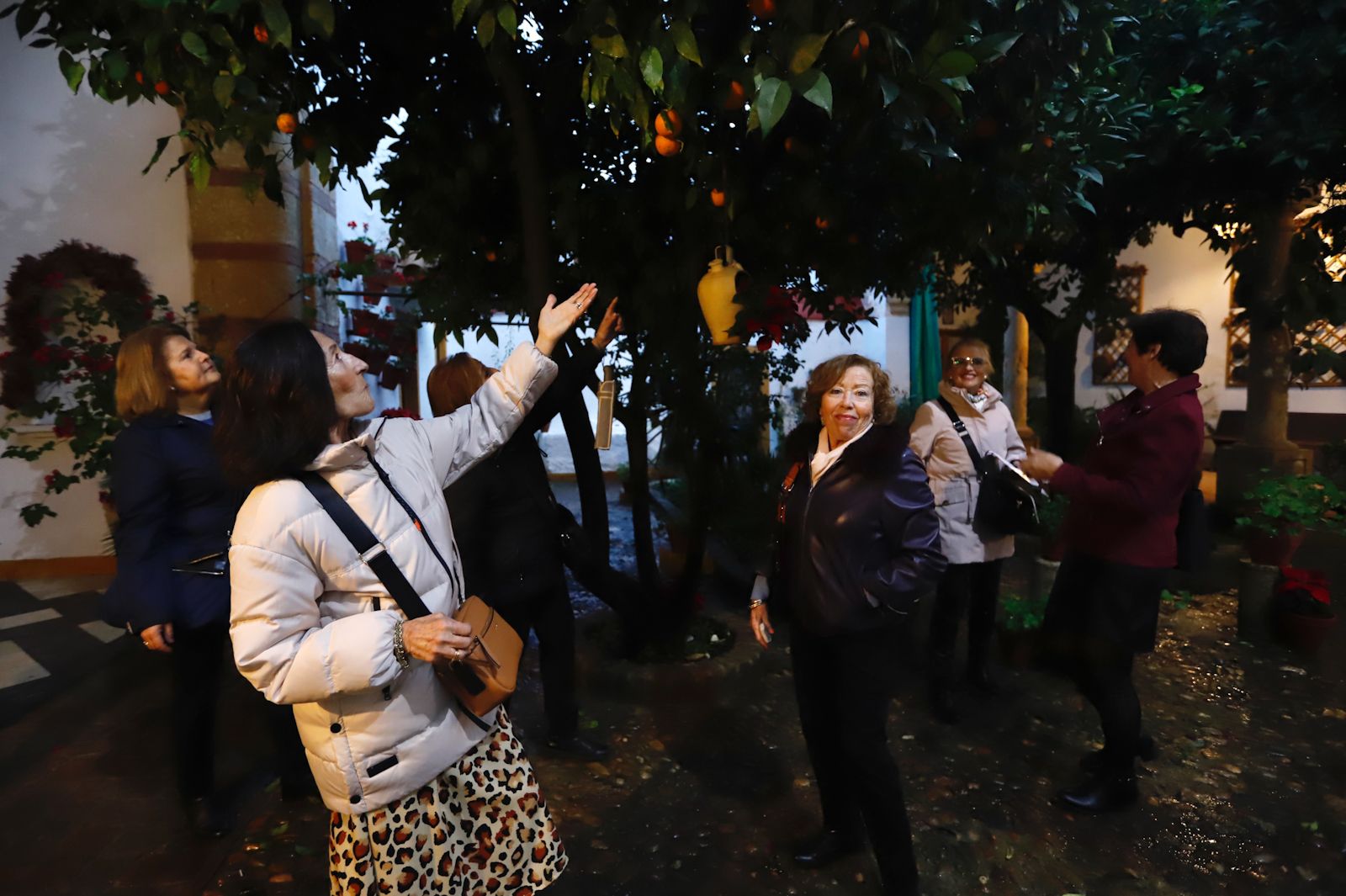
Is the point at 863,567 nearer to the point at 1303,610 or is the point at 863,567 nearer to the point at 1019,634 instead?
the point at 1019,634

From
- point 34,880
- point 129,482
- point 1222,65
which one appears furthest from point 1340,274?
point 34,880

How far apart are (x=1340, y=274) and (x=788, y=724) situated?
235 inches

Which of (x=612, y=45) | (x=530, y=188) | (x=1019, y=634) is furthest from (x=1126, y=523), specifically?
(x=530, y=188)

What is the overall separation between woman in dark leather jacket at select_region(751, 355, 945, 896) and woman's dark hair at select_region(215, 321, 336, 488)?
52.8 inches

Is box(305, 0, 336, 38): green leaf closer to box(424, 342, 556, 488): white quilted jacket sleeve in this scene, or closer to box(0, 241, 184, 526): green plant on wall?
box(424, 342, 556, 488): white quilted jacket sleeve

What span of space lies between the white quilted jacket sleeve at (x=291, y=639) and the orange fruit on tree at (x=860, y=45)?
173 cm

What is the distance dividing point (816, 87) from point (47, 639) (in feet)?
18.1

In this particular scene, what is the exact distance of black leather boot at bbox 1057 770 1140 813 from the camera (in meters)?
2.78

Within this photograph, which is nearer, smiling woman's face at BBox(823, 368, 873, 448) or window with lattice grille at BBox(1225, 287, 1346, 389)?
smiling woman's face at BBox(823, 368, 873, 448)

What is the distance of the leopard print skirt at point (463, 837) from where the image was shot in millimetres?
1557

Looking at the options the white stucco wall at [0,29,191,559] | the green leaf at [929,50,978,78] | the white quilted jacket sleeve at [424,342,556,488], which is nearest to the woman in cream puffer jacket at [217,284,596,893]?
the white quilted jacket sleeve at [424,342,556,488]

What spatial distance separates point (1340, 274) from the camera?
20.0 ft

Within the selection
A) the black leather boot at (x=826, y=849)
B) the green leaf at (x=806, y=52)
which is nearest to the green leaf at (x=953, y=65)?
the green leaf at (x=806, y=52)

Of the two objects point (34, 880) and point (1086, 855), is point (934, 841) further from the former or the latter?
point (34, 880)
